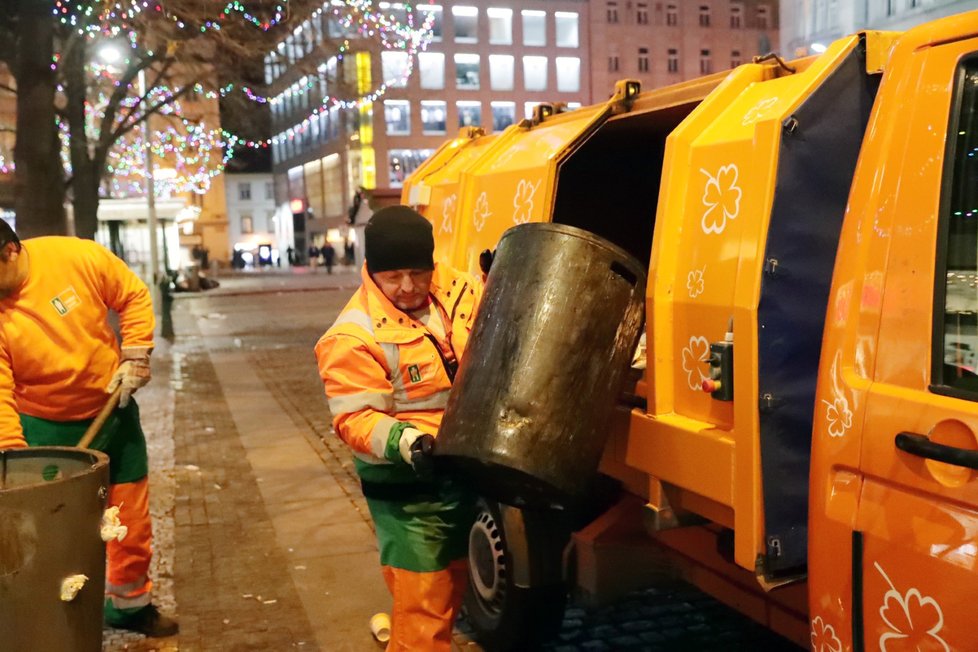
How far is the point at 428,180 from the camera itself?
5371 mm

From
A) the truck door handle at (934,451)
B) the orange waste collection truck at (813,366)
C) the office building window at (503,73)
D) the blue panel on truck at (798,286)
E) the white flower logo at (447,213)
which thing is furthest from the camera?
the office building window at (503,73)

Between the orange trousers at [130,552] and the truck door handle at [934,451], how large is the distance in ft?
11.2

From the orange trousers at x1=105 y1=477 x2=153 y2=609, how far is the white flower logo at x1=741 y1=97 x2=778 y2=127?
10.2ft

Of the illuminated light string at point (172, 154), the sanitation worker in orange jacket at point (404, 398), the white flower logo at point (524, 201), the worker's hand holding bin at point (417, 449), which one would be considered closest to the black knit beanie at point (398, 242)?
the sanitation worker in orange jacket at point (404, 398)

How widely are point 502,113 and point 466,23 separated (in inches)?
278

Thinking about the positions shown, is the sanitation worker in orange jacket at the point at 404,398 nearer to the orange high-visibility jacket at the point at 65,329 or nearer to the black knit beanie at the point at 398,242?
the black knit beanie at the point at 398,242

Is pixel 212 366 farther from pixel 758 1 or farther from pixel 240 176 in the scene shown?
pixel 240 176

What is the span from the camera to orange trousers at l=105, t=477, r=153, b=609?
165 inches

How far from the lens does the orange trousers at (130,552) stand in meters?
4.18

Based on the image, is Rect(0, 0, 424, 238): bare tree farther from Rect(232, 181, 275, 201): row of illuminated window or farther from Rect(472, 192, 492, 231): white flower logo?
Rect(232, 181, 275, 201): row of illuminated window

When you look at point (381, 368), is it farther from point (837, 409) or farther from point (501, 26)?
point (501, 26)

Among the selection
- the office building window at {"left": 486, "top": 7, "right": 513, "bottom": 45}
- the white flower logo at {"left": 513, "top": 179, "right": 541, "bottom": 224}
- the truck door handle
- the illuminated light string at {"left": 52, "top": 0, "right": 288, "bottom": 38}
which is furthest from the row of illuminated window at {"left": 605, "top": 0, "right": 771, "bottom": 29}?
the truck door handle

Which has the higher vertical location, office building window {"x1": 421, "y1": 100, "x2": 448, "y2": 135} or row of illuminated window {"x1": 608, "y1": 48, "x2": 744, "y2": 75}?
row of illuminated window {"x1": 608, "y1": 48, "x2": 744, "y2": 75}

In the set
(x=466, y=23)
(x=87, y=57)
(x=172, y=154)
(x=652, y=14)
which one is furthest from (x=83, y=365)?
(x=652, y=14)
